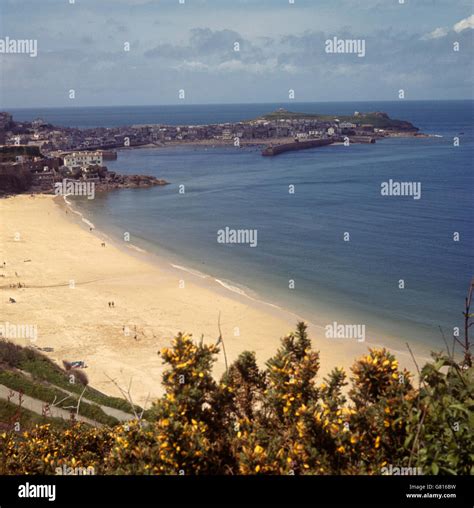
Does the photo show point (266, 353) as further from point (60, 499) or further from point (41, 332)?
point (60, 499)

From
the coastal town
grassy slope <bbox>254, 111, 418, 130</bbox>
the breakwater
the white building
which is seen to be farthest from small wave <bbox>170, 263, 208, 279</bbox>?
grassy slope <bbox>254, 111, 418, 130</bbox>

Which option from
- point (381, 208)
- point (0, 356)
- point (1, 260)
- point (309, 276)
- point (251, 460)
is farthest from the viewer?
point (381, 208)

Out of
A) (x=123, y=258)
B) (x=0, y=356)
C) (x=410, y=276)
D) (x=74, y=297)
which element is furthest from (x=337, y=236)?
(x=0, y=356)

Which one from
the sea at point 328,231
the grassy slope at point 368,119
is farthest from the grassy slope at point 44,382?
the grassy slope at point 368,119

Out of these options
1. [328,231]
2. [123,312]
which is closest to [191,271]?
[123,312]

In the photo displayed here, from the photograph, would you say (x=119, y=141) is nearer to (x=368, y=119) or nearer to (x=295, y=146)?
(x=295, y=146)

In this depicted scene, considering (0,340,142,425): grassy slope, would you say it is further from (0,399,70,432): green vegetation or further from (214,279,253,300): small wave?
(214,279,253,300): small wave

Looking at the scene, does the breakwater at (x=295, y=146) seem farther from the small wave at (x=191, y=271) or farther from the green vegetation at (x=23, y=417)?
the green vegetation at (x=23, y=417)
